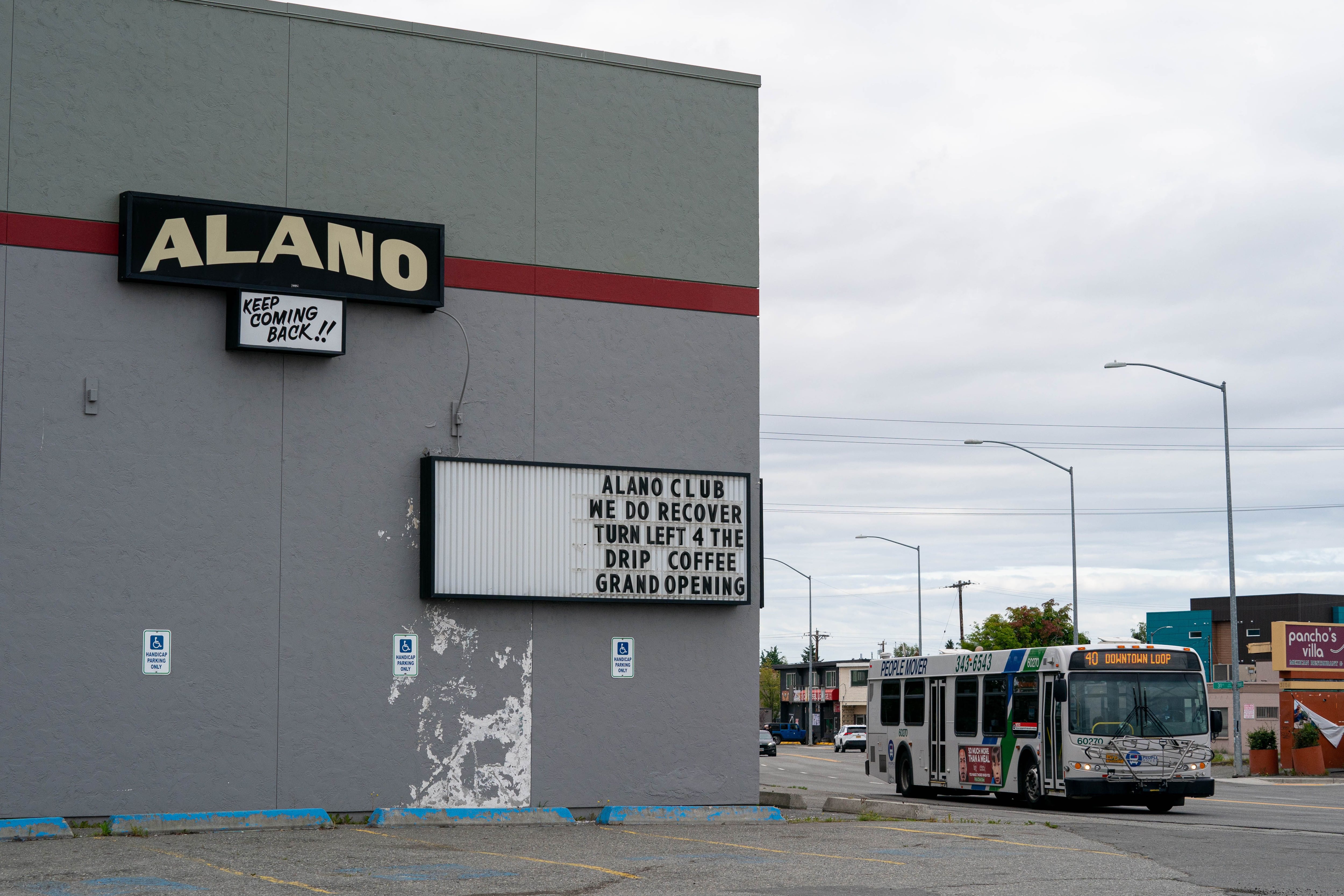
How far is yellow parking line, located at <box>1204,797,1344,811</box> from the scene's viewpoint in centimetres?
2878

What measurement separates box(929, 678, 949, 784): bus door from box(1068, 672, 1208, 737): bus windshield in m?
4.90

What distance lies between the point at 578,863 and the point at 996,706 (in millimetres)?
16179

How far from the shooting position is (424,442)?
775 inches

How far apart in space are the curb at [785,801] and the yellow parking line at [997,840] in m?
4.16

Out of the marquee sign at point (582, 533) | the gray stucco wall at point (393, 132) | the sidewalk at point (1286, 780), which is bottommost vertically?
the sidewalk at point (1286, 780)

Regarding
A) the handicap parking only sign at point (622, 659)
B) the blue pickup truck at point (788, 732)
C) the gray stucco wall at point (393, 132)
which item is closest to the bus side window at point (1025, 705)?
the handicap parking only sign at point (622, 659)

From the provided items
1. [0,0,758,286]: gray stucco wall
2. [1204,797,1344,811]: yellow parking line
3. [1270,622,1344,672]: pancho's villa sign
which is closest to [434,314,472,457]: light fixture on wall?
[0,0,758,286]: gray stucco wall

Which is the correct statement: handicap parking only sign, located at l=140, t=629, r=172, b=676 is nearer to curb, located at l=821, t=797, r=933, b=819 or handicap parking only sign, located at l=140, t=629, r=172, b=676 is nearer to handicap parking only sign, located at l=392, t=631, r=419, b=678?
handicap parking only sign, located at l=392, t=631, r=419, b=678

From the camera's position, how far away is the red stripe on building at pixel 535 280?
1792 centimetres

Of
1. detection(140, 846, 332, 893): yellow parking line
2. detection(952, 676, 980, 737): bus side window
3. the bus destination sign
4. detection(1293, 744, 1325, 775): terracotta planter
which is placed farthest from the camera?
detection(1293, 744, 1325, 775): terracotta planter

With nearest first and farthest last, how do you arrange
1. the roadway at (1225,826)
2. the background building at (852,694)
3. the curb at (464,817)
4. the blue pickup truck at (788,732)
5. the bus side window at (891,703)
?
Answer: the roadway at (1225,826), the curb at (464,817), the bus side window at (891,703), the blue pickup truck at (788,732), the background building at (852,694)

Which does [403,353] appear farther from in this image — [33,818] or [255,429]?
[33,818]

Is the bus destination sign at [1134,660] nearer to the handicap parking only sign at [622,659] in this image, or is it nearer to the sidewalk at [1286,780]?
the handicap parking only sign at [622,659]

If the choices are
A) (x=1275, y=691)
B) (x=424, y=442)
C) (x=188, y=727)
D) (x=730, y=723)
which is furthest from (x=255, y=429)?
(x=1275, y=691)
